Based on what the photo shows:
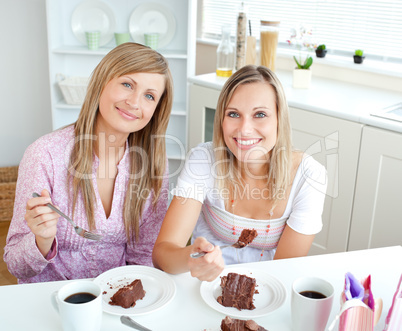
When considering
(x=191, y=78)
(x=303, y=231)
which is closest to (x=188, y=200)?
(x=303, y=231)

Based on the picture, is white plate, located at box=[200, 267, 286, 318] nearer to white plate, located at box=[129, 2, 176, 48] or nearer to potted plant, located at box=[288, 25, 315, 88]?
Answer: potted plant, located at box=[288, 25, 315, 88]

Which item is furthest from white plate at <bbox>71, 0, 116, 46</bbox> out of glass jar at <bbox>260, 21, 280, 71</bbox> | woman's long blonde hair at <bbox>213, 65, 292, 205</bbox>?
woman's long blonde hair at <bbox>213, 65, 292, 205</bbox>

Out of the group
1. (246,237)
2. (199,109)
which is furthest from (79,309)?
(199,109)

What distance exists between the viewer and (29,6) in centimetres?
310

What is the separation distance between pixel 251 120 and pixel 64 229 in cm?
66

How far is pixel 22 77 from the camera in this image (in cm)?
323

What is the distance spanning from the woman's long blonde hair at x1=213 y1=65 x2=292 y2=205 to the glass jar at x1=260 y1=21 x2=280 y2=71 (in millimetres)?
1187

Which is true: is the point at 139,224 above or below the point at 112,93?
below

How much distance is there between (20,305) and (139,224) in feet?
1.93

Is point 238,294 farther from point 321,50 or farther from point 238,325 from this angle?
point 321,50

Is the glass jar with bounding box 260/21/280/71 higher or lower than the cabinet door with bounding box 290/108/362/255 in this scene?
higher

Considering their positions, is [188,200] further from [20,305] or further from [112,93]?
[20,305]

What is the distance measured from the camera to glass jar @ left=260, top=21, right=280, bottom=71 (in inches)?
105

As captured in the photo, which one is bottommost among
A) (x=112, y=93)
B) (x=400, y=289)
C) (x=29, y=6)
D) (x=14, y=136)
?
(x=14, y=136)
